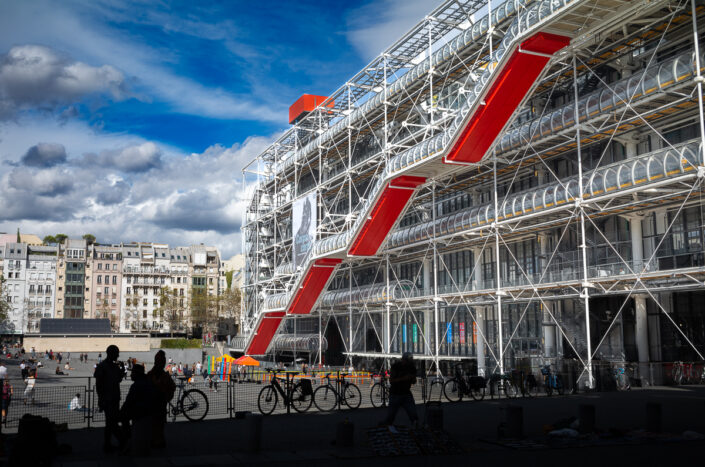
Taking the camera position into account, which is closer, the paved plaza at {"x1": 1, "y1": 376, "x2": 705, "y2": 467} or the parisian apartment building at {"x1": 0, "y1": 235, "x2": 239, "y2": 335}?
the paved plaza at {"x1": 1, "y1": 376, "x2": 705, "y2": 467}

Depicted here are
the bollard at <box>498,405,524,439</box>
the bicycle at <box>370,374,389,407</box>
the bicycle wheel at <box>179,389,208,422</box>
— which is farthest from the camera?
the bicycle at <box>370,374,389,407</box>

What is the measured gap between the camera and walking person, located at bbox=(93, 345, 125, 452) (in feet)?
30.4

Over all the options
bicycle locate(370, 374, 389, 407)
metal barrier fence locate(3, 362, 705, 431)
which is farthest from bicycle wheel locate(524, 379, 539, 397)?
bicycle locate(370, 374, 389, 407)

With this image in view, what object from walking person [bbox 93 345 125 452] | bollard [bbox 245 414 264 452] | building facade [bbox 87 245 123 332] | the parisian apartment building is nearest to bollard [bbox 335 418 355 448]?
bollard [bbox 245 414 264 452]

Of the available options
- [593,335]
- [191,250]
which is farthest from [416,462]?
[191,250]

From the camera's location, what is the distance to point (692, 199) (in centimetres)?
2038

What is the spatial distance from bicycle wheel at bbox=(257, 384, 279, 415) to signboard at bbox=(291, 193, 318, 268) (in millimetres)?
22288

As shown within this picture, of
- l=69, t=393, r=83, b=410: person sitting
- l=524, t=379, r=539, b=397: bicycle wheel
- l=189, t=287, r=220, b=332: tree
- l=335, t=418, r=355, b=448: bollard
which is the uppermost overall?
l=189, t=287, r=220, b=332: tree

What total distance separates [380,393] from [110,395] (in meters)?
8.16

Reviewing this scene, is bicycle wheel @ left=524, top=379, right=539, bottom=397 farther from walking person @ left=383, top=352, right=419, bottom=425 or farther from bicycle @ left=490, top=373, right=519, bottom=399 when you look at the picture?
walking person @ left=383, top=352, right=419, bottom=425

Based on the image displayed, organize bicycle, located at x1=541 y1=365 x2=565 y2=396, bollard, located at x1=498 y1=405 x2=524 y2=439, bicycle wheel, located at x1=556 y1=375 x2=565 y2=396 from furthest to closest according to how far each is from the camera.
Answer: bicycle wheel, located at x1=556 y1=375 x2=565 y2=396 → bicycle, located at x1=541 y1=365 x2=565 y2=396 → bollard, located at x1=498 y1=405 x2=524 y2=439

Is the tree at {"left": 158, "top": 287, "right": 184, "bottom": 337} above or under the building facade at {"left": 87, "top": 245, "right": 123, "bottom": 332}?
under

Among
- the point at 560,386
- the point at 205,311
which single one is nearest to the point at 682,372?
the point at 560,386

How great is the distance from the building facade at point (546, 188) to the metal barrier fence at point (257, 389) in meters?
0.77
